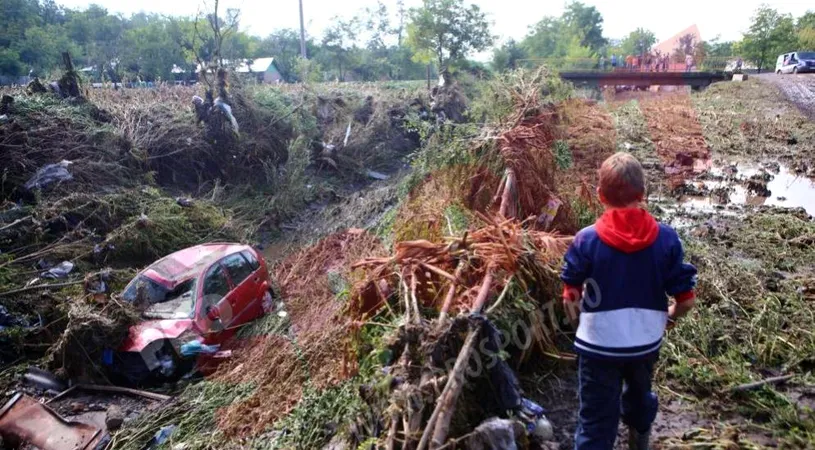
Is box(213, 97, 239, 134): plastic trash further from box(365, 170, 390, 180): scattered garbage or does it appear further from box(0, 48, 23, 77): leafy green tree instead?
box(0, 48, 23, 77): leafy green tree

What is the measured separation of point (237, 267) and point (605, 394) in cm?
670

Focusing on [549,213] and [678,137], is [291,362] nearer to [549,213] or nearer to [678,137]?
[549,213]

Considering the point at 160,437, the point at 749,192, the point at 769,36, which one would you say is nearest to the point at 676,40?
the point at 769,36

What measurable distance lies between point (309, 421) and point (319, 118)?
728 inches

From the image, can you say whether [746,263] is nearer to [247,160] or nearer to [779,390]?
[779,390]

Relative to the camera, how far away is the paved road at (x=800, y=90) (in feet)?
58.2

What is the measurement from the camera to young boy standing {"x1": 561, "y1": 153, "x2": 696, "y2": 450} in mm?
2537

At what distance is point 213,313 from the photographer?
7.10 meters

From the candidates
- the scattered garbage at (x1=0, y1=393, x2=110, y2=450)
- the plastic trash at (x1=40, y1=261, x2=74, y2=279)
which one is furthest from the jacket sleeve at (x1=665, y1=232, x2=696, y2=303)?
the plastic trash at (x1=40, y1=261, x2=74, y2=279)

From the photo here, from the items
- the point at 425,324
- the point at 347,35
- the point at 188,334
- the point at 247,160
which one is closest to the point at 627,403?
the point at 425,324

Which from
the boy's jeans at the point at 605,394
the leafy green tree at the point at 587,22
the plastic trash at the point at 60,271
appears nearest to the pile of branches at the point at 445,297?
the boy's jeans at the point at 605,394

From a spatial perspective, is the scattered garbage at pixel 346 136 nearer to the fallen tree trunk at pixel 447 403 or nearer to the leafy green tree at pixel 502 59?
the fallen tree trunk at pixel 447 403

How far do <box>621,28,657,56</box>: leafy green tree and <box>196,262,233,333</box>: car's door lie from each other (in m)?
76.6

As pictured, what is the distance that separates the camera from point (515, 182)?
6.30 m
